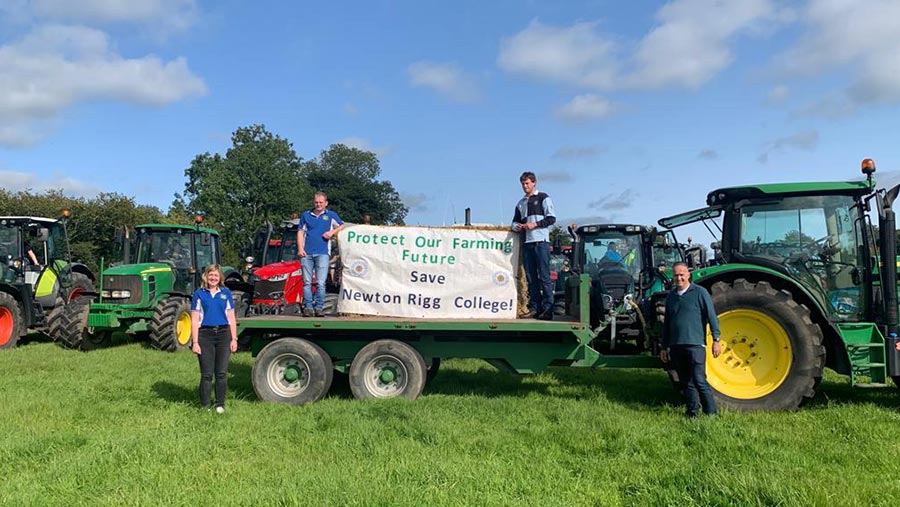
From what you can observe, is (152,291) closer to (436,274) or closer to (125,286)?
(125,286)

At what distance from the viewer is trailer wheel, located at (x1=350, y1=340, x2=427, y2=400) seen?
6.98 m

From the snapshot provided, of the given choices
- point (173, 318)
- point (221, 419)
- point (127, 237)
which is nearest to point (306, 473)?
point (221, 419)

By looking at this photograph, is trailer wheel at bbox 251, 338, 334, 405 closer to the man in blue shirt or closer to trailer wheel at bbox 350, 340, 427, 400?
trailer wheel at bbox 350, 340, 427, 400

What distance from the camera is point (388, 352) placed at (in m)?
7.01

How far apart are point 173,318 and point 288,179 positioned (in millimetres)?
35251

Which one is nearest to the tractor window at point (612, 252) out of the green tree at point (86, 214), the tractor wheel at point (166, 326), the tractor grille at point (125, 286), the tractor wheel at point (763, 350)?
the tractor wheel at point (763, 350)

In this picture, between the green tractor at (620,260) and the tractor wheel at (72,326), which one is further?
the tractor wheel at (72,326)

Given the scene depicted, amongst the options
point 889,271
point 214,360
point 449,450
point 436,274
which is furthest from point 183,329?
point 889,271

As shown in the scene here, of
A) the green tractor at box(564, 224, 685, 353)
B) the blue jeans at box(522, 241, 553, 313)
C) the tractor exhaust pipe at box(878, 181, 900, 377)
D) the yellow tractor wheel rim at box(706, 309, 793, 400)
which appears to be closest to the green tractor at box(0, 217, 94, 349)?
the blue jeans at box(522, 241, 553, 313)

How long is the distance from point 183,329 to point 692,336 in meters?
9.73

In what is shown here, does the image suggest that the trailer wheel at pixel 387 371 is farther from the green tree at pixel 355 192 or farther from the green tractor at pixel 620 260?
the green tree at pixel 355 192

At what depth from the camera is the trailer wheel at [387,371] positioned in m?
6.98

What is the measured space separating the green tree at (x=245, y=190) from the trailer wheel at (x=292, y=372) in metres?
32.4

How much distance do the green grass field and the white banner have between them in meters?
1.05
